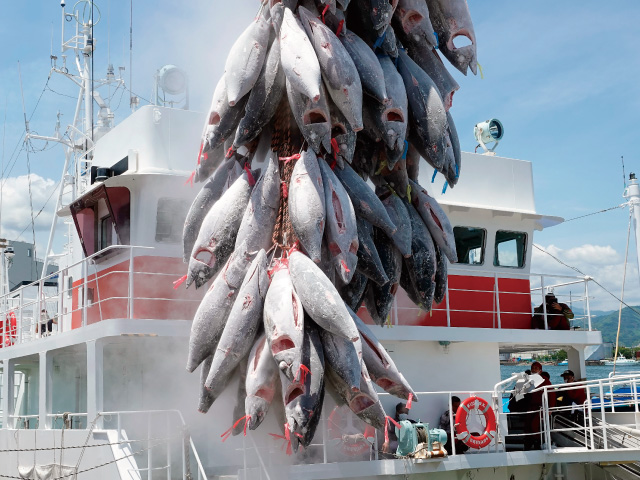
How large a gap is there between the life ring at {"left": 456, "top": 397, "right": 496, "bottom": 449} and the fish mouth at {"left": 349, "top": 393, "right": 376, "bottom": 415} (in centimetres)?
651

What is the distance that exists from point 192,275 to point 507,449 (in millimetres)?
8935

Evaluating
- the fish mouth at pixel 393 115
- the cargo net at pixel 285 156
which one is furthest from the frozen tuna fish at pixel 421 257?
the cargo net at pixel 285 156

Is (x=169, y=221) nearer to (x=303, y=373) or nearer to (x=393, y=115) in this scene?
(x=393, y=115)

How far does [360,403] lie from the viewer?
601cm

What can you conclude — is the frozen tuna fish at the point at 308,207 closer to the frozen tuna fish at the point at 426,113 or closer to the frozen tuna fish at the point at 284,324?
the frozen tuna fish at the point at 284,324

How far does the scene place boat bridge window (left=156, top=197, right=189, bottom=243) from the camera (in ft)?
39.8

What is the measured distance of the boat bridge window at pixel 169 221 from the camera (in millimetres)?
12117

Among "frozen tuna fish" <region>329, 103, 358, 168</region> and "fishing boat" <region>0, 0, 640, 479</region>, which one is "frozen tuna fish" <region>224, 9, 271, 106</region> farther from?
"fishing boat" <region>0, 0, 640, 479</region>

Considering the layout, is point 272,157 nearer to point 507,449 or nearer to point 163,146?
point 163,146

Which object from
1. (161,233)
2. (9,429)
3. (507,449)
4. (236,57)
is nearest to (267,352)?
(236,57)

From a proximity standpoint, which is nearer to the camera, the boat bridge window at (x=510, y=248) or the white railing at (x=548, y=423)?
the white railing at (x=548, y=423)

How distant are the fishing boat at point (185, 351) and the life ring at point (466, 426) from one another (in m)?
0.03

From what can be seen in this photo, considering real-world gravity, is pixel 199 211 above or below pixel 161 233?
below

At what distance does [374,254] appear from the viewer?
643 centimetres
